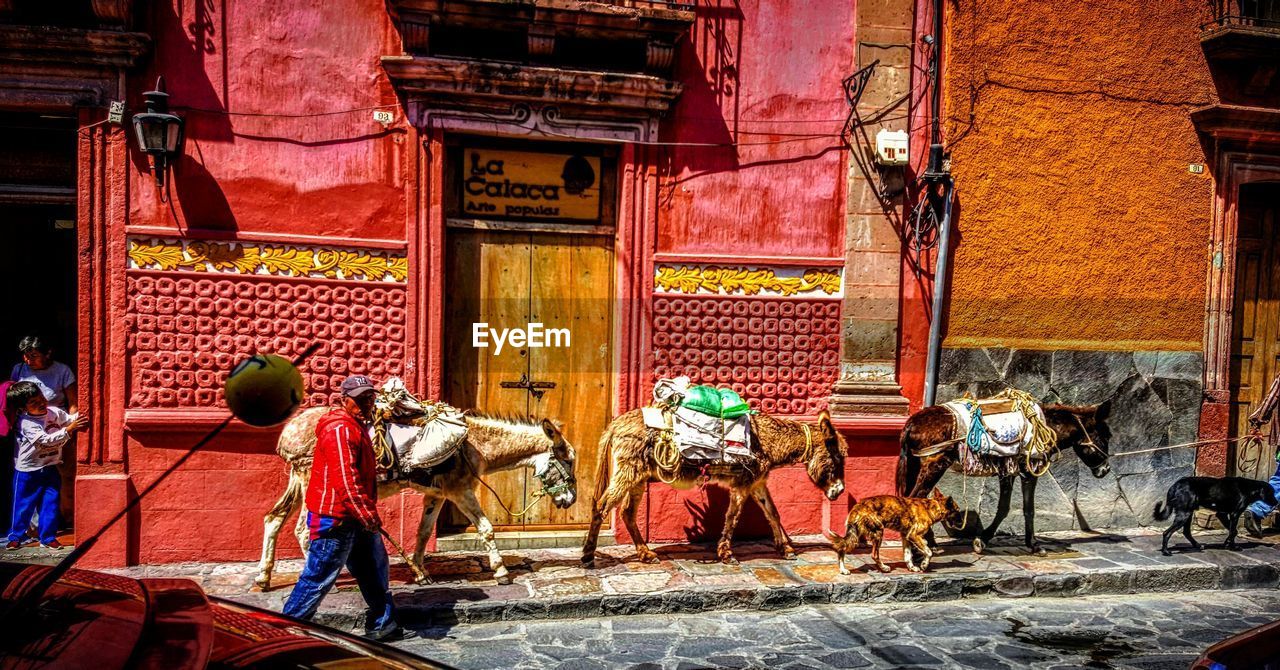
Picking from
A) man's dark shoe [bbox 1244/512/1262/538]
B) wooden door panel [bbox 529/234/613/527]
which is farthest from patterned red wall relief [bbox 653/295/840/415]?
man's dark shoe [bbox 1244/512/1262/538]

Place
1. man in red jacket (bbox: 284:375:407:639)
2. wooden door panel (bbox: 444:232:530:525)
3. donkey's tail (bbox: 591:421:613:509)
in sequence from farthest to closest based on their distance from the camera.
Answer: wooden door panel (bbox: 444:232:530:525) → donkey's tail (bbox: 591:421:613:509) → man in red jacket (bbox: 284:375:407:639)

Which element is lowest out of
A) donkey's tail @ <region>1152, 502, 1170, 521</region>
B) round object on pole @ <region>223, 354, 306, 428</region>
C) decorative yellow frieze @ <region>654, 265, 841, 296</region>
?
donkey's tail @ <region>1152, 502, 1170, 521</region>

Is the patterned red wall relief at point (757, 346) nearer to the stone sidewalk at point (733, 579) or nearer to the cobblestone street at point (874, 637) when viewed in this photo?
the stone sidewalk at point (733, 579)

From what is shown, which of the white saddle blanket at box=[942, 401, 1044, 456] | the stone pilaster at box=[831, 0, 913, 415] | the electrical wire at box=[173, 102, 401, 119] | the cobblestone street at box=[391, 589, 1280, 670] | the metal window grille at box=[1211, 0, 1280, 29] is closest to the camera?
the cobblestone street at box=[391, 589, 1280, 670]

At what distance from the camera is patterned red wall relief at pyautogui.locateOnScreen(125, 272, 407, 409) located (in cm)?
737

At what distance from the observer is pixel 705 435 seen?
758 cm

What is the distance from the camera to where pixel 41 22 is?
7137mm

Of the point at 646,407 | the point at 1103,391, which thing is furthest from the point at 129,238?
the point at 1103,391

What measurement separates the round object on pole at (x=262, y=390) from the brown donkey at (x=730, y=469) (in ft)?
17.0

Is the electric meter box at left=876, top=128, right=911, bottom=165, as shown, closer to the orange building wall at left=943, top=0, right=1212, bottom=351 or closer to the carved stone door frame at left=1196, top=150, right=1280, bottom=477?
the orange building wall at left=943, top=0, right=1212, bottom=351

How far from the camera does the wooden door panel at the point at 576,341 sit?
27.4ft

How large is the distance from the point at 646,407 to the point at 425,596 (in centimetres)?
255

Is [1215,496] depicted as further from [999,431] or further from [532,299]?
[532,299]

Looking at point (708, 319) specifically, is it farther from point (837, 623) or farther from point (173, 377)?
point (173, 377)
